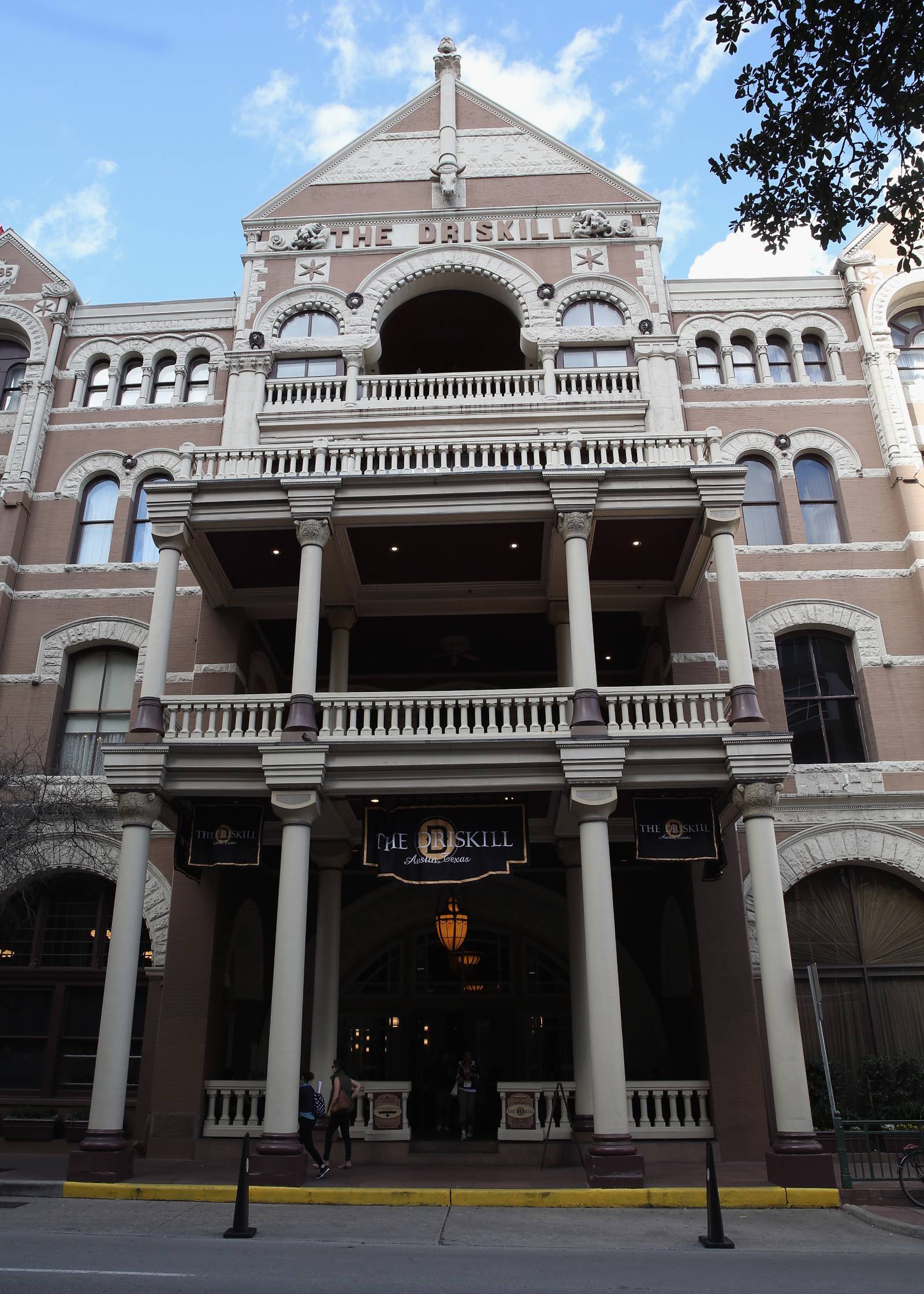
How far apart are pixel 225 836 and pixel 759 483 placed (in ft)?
42.6

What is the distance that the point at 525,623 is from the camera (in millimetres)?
20531

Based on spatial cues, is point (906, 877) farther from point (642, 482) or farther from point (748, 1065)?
point (642, 482)

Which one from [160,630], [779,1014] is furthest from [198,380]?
[779,1014]

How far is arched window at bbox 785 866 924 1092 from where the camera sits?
17.2 meters

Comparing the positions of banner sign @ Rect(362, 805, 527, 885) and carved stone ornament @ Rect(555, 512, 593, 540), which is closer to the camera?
banner sign @ Rect(362, 805, 527, 885)

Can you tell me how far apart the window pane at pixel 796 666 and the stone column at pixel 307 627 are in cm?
904

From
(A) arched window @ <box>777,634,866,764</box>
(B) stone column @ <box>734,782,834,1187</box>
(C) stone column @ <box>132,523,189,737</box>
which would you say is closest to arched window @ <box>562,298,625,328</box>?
(A) arched window @ <box>777,634,866,764</box>

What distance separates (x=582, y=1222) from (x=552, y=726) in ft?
21.7

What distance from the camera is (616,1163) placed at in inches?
504

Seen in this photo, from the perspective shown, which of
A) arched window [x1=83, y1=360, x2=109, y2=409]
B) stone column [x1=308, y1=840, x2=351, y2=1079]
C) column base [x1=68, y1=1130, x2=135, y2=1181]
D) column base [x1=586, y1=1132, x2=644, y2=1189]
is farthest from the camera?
arched window [x1=83, y1=360, x2=109, y2=409]

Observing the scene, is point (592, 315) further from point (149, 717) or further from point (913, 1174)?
point (913, 1174)

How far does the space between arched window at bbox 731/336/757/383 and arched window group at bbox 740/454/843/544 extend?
6.57 feet

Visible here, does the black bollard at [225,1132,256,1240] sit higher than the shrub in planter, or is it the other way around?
the shrub in planter

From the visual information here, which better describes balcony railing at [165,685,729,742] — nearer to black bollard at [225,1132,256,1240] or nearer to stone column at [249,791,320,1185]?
stone column at [249,791,320,1185]
